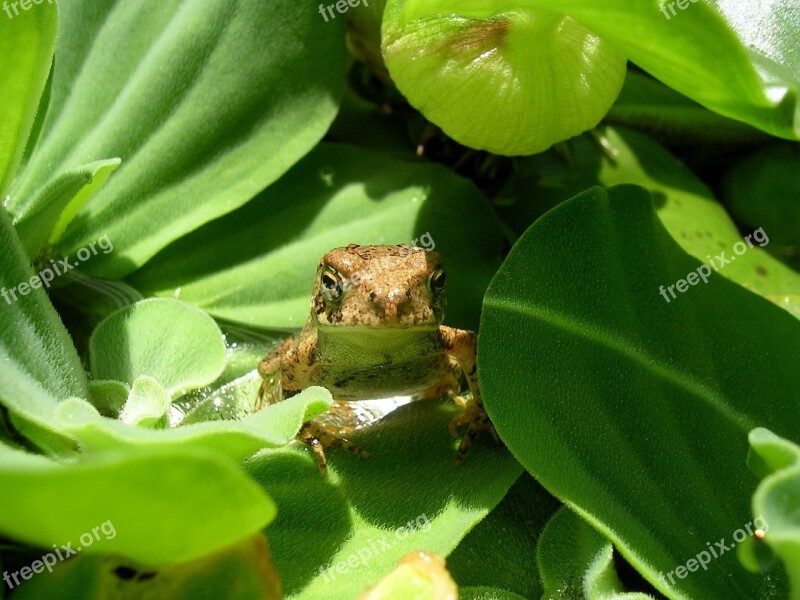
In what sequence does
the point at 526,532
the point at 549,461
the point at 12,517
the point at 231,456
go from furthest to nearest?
the point at 526,532 → the point at 549,461 → the point at 231,456 → the point at 12,517

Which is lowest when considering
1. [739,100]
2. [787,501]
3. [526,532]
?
[526,532]

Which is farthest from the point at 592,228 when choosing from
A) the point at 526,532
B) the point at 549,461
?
the point at 526,532

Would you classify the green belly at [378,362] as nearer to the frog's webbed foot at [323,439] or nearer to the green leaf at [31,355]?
the frog's webbed foot at [323,439]

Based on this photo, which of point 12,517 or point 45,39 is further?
point 45,39

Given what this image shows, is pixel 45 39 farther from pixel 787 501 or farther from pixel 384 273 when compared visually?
pixel 787 501

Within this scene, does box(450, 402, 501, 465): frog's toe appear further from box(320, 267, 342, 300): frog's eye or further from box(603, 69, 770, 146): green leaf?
box(603, 69, 770, 146): green leaf
